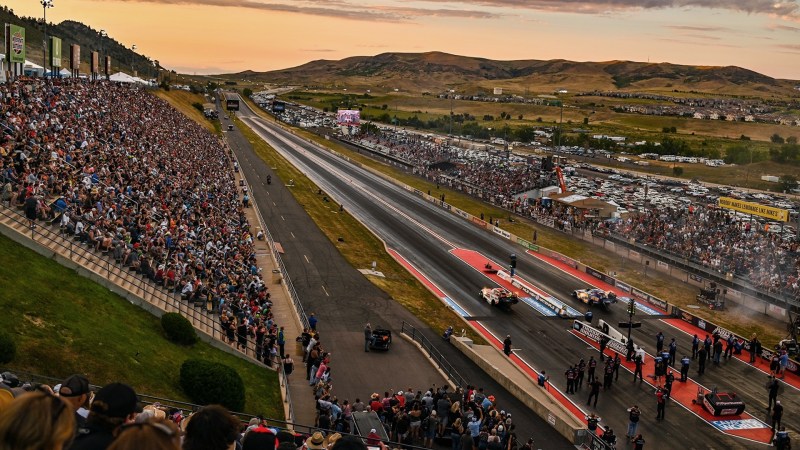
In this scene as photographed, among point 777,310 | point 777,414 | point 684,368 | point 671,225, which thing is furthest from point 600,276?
point 777,414

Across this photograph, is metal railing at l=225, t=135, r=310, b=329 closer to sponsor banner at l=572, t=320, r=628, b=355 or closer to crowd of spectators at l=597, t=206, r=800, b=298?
sponsor banner at l=572, t=320, r=628, b=355

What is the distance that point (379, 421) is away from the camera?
2233 cm

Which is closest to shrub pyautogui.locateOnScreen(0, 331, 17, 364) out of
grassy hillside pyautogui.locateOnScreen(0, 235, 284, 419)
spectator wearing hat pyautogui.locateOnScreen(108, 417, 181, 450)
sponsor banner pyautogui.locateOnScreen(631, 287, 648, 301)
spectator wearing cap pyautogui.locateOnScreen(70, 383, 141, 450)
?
grassy hillside pyautogui.locateOnScreen(0, 235, 284, 419)

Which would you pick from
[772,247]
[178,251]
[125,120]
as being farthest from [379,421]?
[772,247]

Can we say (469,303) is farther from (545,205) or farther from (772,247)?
(545,205)

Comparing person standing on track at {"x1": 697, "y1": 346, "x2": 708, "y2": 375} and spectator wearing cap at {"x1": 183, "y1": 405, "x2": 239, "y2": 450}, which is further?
person standing on track at {"x1": 697, "y1": 346, "x2": 708, "y2": 375}

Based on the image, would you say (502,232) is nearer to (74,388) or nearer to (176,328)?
(176,328)

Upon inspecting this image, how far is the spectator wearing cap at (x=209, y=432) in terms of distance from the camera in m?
5.93

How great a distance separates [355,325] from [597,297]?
57.4 feet

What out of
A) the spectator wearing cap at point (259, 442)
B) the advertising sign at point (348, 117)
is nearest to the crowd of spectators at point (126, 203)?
the spectator wearing cap at point (259, 442)

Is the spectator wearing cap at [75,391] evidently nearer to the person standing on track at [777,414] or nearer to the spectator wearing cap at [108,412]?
the spectator wearing cap at [108,412]

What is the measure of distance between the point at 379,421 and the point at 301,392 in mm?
5892

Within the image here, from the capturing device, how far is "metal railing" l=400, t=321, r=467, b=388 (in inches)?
1265

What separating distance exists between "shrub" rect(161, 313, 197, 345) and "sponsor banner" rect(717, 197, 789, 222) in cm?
5033
